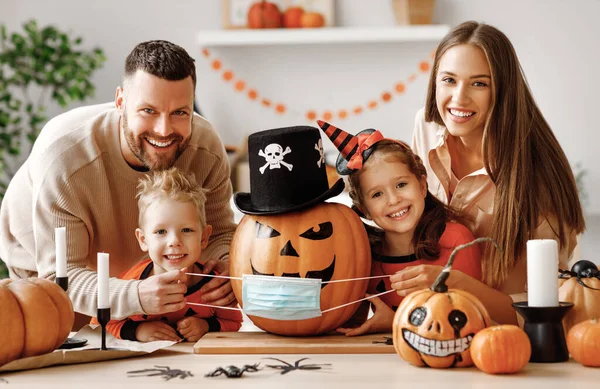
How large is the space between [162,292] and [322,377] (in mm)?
482

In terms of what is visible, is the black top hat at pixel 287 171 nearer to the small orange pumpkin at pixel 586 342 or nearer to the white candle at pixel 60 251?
the white candle at pixel 60 251

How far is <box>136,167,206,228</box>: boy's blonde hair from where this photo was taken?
1.86 m

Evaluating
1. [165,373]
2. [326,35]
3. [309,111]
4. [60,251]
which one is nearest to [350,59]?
[326,35]

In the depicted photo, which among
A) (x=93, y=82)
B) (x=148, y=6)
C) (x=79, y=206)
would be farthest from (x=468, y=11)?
(x=79, y=206)

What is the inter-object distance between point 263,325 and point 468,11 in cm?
341

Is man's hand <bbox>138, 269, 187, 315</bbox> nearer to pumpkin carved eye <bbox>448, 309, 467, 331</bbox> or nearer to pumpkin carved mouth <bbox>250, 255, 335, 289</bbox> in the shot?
pumpkin carved mouth <bbox>250, 255, 335, 289</bbox>

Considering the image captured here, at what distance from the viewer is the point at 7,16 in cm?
484

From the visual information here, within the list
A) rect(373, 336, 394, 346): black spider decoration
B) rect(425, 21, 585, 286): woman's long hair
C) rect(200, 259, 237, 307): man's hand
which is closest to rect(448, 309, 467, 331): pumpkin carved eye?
rect(373, 336, 394, 346): black spider decoration

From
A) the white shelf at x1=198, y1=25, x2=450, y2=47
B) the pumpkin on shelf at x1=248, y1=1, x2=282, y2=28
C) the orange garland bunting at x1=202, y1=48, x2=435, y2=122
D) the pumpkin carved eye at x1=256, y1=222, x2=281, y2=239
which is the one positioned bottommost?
the pumpkin carved eye at x1=256, y1=222, x2=281, y2=239

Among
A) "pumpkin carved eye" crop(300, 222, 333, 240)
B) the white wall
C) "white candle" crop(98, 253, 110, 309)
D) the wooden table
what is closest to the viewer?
the wooden table

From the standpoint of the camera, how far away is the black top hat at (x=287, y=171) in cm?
173

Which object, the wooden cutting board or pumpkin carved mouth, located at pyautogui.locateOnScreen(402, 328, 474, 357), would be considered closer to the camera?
pumpkin carved mouth, located at pyautogui.locateOnScreen(402, 328, 474, 357)

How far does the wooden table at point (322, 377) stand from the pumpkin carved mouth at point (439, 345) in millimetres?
37

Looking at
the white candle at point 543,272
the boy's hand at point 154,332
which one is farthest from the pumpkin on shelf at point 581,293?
the boy's hand at point 154,332
